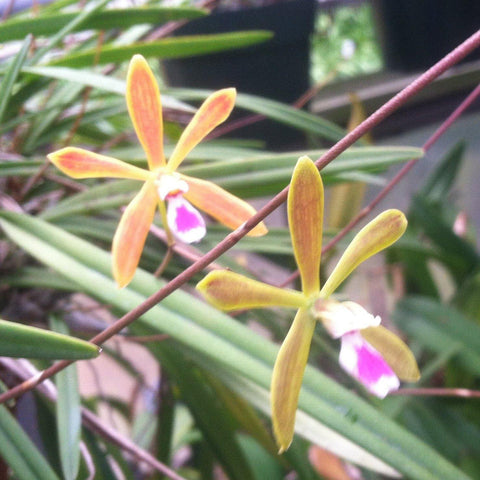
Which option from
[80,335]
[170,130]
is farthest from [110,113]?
[80,335]

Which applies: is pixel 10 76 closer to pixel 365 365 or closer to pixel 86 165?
pixel 86 165

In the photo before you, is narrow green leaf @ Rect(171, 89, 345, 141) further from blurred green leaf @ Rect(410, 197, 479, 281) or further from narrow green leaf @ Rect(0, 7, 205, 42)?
blurred green leaf @ Rect(410, 197, 479, 281)

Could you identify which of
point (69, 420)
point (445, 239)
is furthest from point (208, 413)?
point (445, 239)

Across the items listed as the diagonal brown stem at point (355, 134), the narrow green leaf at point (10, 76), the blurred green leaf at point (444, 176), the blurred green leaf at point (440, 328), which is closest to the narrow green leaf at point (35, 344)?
the diagonal brown stem at point (355, 134)

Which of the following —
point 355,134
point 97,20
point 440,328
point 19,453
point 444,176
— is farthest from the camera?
point 444,176

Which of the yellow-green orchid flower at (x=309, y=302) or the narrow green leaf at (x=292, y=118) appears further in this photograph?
the narrow green leaf at (x=292, y=118)

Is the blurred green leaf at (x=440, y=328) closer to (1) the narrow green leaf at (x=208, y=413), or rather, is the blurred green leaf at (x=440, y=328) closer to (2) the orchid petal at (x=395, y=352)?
(1) the narrow green leaf at (x=208, y=413)
